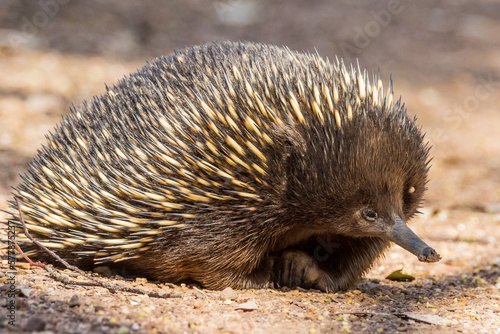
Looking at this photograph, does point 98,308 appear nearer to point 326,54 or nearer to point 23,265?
point 23,265

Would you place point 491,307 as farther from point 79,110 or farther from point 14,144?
point 14,144

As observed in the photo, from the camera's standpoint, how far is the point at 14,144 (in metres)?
7.01

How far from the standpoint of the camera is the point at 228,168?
128 inches

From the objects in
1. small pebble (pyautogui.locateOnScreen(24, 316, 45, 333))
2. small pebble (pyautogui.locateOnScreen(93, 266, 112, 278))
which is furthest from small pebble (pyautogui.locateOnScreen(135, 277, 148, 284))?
small pebble (pyautogui.locateOnScreen(24, 316, 45, 333))

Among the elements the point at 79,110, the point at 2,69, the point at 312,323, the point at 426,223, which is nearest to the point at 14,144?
the point at 2,69

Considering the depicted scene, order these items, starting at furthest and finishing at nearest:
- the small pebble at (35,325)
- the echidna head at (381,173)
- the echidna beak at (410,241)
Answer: the echidna head at (381,173) < the echidna beak at (410,241) < the small pebble at (35,325)

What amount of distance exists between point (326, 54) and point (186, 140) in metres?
7.26

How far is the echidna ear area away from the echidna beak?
551 millimetres

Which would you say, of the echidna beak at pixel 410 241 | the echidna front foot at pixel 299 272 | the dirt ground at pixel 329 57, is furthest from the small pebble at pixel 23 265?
the echidna beak at pixel 410 241

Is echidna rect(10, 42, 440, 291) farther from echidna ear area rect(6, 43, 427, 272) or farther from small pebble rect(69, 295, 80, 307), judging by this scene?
small pebble rect(69, 295, 80, 307)

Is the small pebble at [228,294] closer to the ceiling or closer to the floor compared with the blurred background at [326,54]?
closer to the floor

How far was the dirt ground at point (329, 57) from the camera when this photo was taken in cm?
299

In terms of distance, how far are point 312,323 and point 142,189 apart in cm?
115

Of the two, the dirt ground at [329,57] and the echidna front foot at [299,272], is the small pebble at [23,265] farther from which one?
the echidna front foot at [299,272]
